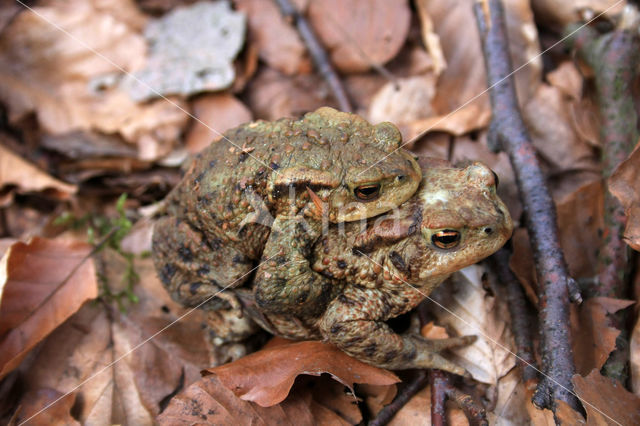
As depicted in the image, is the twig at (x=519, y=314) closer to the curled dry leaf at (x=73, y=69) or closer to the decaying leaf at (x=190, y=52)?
the decaying leaf at (x=190, y=52)

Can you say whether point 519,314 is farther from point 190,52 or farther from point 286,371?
point 190,52

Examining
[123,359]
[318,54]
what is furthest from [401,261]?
[318,54]

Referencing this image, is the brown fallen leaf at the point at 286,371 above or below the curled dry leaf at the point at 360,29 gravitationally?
below

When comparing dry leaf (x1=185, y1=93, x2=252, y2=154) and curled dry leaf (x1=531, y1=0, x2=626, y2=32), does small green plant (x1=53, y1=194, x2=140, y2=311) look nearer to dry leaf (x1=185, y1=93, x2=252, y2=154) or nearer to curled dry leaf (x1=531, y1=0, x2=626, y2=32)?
dry leaf (x1=185, y1=93, x2=252, y2=154)

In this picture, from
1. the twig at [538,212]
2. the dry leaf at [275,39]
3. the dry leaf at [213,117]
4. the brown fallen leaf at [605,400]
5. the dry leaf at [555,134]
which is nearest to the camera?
the brown fallen leaf at [605,400]

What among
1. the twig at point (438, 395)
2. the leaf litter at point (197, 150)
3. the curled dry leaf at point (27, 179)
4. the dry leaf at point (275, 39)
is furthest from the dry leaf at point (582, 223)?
the curled dry leaf at point (27, 179)

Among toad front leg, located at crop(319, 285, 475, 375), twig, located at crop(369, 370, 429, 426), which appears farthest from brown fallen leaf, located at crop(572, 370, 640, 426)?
twig, located at crop(369, 370, 429, 426)

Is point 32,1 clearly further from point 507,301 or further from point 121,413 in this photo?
point 507,301
